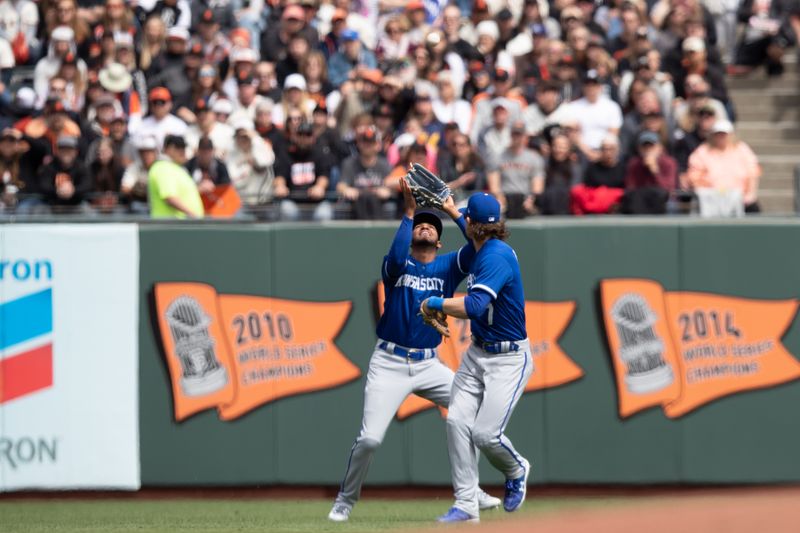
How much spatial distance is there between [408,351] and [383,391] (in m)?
0.33

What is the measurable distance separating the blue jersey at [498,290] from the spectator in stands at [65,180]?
17.6 ft

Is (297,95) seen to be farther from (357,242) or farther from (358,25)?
(357,242)

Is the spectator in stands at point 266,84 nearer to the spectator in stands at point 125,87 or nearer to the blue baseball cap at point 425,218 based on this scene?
the spectator in stands at point 125,87

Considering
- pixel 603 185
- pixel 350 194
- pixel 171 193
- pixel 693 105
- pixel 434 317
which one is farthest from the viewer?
pixel 693 105

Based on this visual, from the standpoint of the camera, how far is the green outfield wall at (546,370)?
1262 centimetres

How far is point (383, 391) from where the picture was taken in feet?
34.1

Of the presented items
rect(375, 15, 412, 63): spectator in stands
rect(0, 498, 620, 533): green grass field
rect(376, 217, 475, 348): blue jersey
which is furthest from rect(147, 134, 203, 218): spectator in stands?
rect(375, 15, 412, 63): spectator in stands

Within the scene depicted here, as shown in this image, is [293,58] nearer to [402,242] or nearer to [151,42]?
[151,42]

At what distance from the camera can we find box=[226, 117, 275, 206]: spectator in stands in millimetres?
15031

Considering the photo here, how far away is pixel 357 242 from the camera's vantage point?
1274 centimetres

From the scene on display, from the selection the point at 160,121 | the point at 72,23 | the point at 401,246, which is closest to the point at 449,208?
the point at 401,246

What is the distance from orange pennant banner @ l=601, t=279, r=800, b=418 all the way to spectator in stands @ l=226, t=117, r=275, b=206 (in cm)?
396

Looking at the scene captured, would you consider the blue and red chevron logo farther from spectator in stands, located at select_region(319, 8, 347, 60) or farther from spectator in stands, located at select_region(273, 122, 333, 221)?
spectator in stands, located at select_region(319, 8, 347, 60)

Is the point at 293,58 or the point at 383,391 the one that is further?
the point at 293,58
